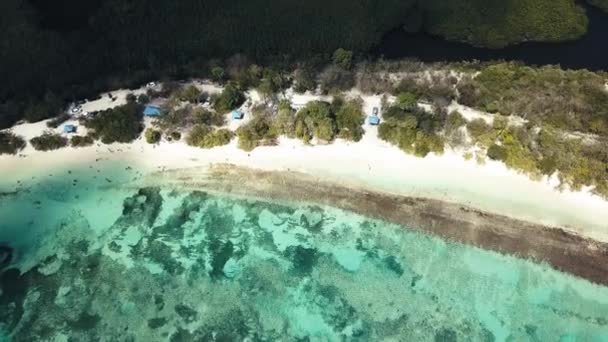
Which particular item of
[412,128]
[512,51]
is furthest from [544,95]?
[412,128]

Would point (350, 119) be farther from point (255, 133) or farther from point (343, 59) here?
point (255, 133)

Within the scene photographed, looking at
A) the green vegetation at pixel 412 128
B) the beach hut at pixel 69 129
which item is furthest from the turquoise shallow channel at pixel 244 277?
the green vegetation at pixel 412 128

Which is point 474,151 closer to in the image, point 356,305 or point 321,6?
point 356,305

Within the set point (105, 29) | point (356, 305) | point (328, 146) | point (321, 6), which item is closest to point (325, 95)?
point (328, 146)

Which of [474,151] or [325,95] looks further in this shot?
[325,95]

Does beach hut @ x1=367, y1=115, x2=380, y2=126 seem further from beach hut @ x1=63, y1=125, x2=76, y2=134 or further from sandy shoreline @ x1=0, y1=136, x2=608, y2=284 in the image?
beach hut @ x1=63, y1=125, x2=76, y2=134

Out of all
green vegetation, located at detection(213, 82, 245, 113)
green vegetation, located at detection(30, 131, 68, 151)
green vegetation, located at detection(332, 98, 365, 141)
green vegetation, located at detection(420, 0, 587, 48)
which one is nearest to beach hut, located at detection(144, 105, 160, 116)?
green vegetation, located at detection(213, 82, 245, 113)
